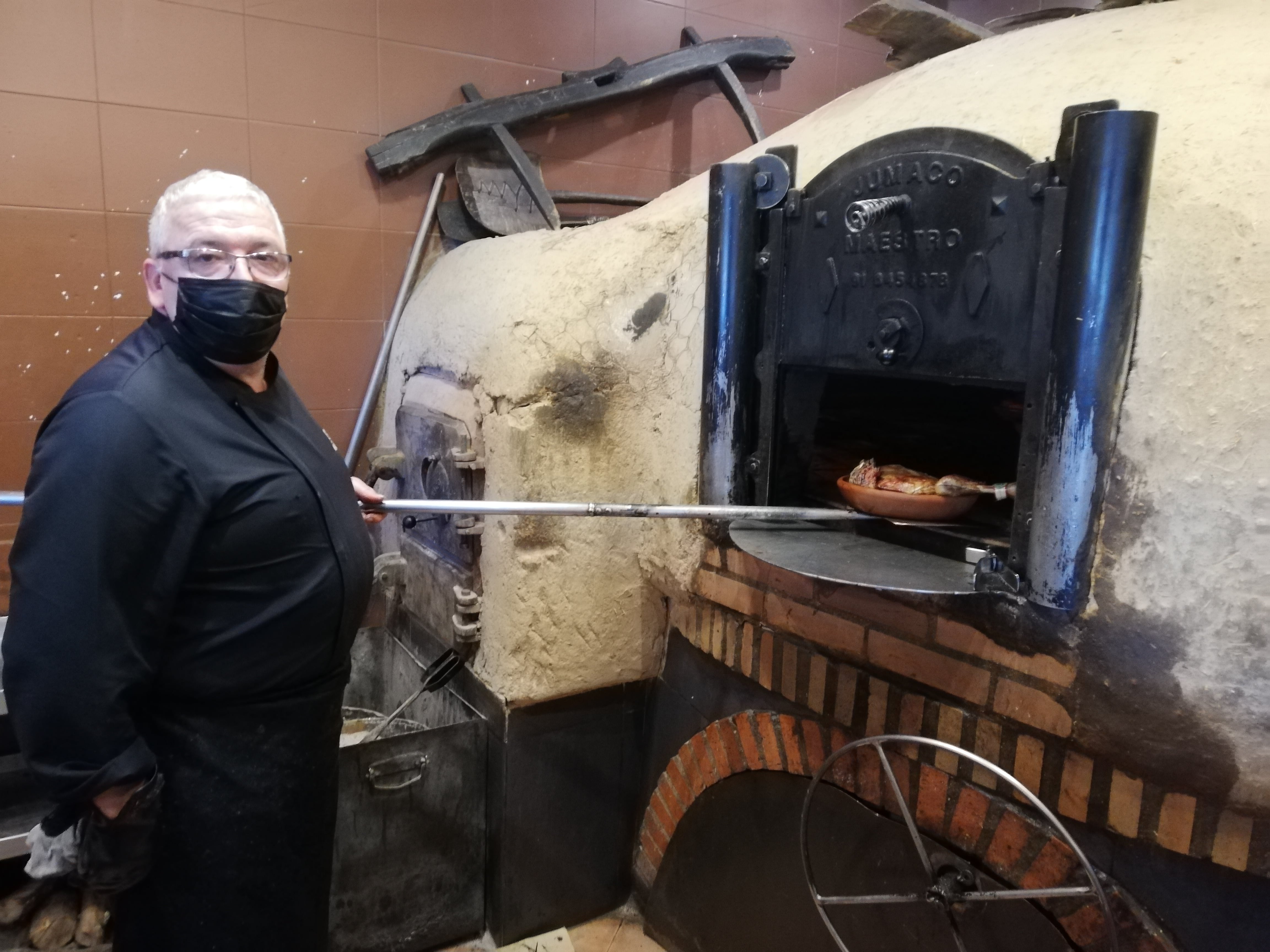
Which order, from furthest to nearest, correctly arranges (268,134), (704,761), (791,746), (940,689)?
(268,134) < (704,761) < (791,746) < (940,689)

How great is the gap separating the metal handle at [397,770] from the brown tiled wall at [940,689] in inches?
29.2

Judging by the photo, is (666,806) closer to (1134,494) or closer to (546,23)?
(1134,494)

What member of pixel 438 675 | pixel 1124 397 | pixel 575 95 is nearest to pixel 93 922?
pixel 438 675

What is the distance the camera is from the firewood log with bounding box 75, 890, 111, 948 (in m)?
2.07

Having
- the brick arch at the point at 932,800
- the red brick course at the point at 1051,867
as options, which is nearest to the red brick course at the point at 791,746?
the brick arch at the point at 932,800

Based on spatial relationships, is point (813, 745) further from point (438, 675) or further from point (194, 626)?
point (194, 626)

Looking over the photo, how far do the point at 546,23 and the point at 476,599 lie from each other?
73.9 inches

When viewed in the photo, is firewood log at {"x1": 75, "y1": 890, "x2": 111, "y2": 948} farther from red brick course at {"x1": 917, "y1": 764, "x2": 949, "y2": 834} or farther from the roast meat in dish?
the roast meat in dish

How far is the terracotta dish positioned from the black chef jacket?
0.84 m

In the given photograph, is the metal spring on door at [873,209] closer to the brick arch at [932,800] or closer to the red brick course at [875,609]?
the red brick course at [875,609]

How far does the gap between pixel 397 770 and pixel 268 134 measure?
1.75 meters

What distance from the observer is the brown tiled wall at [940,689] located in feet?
4.04

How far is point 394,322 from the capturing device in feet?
8.86

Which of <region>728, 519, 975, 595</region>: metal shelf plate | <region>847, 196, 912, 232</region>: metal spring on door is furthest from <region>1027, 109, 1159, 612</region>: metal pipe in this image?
<region>847, 196, 912, 232</region>: metal spring on door
